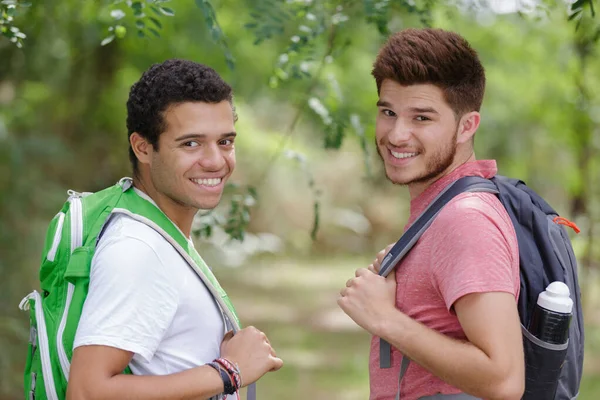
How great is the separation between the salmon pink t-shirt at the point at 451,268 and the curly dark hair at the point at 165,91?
28.6 inches

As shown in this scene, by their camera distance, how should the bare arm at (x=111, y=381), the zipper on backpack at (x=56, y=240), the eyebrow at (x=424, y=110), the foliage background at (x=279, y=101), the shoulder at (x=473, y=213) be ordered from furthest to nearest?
the foliage background at (x=279, y=101) → the eyebrow at (x=424, y=110) → the zipper on backpack at (x=56, y=240) → the shoulder at (x=473, y=213) → the bare arm at (x=111, y=381)

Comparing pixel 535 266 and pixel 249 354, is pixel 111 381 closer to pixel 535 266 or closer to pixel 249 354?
pixel 249 354

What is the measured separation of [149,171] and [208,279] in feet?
1.24

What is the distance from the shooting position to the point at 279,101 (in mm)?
10484

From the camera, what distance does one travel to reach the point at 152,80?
2.12 metres

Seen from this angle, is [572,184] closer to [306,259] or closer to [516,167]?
[516,167]

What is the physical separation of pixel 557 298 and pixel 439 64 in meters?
0.73

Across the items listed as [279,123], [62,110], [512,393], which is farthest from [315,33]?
[279,123]

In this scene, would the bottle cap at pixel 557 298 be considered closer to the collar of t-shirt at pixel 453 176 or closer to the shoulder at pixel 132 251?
the collar of t-shirt at pixel 453 176

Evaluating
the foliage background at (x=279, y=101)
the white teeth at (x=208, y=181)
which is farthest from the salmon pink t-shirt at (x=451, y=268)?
the foliage background at (x=279, y=101)

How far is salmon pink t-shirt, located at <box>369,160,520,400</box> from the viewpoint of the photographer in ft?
6.00

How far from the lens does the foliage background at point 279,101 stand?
140 inches

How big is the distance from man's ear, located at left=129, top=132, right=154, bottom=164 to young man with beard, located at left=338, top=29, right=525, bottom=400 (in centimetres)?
69

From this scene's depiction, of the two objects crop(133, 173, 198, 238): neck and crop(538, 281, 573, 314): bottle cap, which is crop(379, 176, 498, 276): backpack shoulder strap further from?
crop(133, 173, 198, 238): neck
